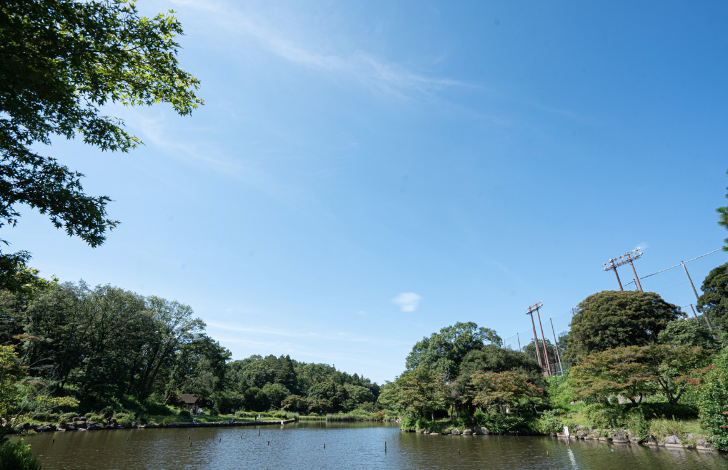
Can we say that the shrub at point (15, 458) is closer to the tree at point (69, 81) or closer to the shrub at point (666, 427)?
the tree at point (69, 81)

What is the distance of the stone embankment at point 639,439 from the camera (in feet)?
66.0

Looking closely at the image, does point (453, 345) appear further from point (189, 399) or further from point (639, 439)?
point (189, 399)

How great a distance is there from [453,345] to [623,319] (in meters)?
20.4

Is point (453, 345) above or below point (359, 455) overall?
above

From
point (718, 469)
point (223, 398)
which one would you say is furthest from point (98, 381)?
point (718, 469)

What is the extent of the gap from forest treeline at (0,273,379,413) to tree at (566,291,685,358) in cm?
5555

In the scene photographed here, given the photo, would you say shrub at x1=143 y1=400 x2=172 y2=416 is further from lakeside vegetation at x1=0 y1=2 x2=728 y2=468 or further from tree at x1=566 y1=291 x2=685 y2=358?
tree at x1=566 y1=291 x2=685 y2=358

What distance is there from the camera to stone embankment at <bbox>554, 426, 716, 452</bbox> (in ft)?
66.0

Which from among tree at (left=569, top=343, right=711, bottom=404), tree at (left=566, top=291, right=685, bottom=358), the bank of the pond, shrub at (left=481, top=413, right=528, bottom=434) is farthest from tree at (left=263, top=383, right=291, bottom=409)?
tree at (left=569, top=343, right=711, bottom=404)

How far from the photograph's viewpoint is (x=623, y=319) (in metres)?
35.9

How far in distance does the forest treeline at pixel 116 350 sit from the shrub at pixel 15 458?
19.1 metres

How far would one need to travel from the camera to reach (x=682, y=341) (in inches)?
1172

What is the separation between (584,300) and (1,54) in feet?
172

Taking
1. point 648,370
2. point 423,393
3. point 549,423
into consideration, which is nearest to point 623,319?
point 648,370
